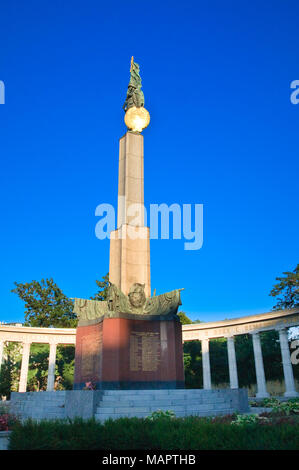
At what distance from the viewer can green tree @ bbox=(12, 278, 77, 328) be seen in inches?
2406

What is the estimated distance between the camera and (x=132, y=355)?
885 inches

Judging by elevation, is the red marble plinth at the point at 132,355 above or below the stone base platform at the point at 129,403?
above

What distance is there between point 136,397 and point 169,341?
4642 millimetres

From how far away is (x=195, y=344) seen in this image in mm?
59062

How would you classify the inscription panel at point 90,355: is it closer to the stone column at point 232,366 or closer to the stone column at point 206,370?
the stone column at point 232,366

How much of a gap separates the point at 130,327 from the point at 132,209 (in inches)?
366

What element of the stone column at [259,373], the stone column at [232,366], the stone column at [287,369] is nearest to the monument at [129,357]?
the stone column at [287,369]

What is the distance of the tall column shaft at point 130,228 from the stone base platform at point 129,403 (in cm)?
742

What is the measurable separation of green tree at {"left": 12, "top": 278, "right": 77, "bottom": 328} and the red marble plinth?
3834 cm

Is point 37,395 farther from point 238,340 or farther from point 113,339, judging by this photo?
point 238,340

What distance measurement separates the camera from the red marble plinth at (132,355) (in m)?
21.8

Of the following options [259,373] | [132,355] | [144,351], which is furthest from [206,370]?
[132,355]
